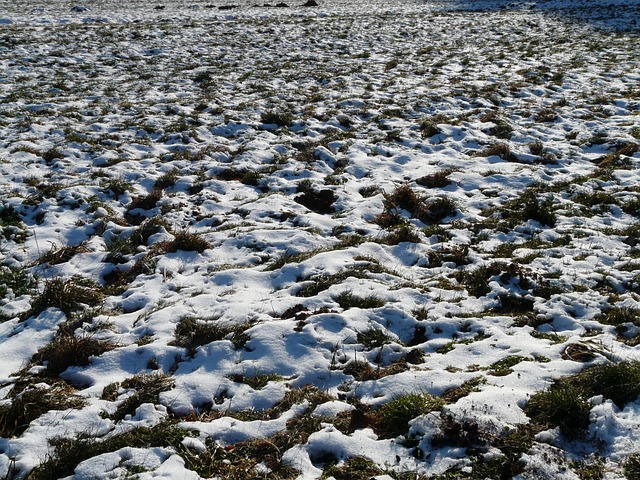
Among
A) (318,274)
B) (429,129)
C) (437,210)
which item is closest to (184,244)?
(318,274)

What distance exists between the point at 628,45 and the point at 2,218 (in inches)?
852

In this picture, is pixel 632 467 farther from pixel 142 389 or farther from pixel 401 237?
pixel 401 237

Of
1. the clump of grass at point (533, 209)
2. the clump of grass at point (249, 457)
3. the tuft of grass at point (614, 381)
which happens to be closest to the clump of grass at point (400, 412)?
the clump of grass at point (249, 457)

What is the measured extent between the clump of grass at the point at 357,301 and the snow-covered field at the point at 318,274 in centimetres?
4

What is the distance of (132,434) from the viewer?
14.0 feet

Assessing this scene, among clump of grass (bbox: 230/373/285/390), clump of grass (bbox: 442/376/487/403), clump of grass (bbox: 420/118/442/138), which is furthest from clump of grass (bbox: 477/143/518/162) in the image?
clump of grass (bbox: 230/373/285/390)

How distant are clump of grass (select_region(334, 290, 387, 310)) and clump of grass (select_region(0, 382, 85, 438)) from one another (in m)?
2.96

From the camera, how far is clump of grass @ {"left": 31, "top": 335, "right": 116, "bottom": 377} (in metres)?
5.25

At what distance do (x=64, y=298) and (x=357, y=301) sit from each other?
3.62 meters

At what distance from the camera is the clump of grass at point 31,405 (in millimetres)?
4367

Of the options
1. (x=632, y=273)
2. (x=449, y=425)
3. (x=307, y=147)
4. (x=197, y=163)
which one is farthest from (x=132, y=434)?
(x=307, y=147)

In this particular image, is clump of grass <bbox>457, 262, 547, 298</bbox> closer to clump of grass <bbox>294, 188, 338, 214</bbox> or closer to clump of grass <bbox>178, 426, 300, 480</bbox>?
clump of grass <bbox>294, 188, 338, 214</bbox>

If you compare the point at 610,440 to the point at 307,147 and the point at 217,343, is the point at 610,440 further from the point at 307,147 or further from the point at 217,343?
the point at 307,147

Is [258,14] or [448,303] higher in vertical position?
[258,14]
